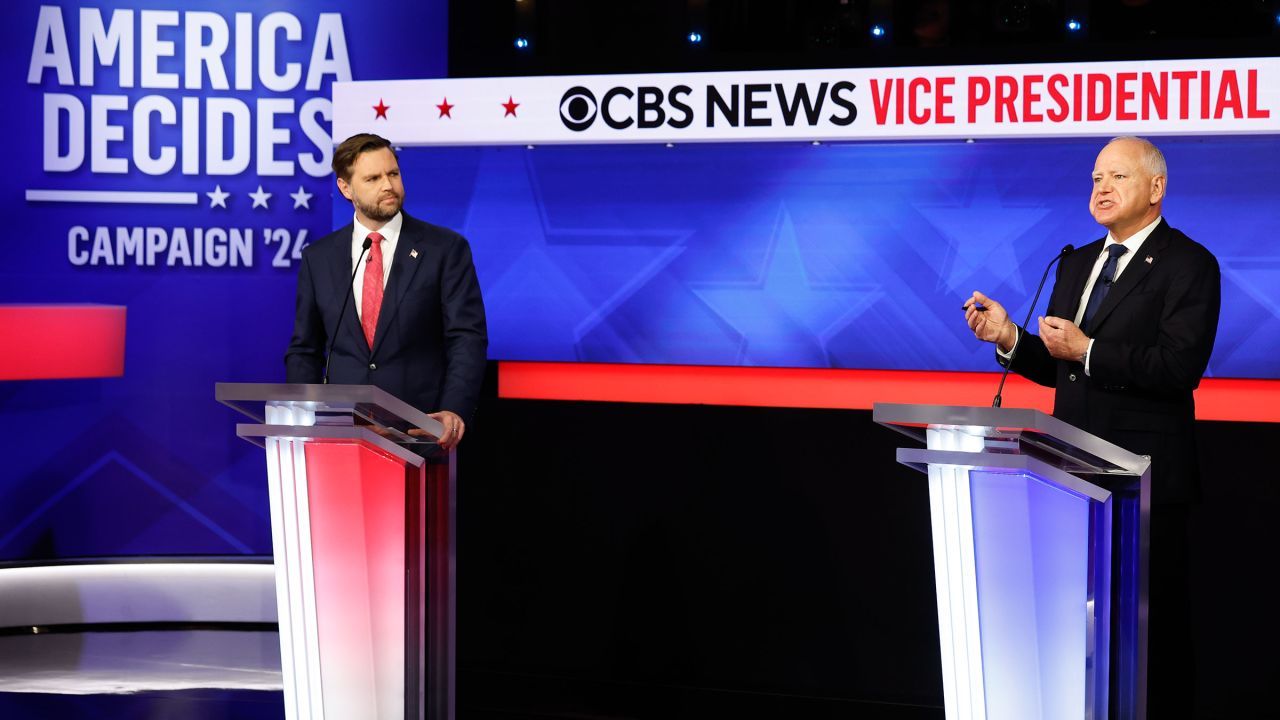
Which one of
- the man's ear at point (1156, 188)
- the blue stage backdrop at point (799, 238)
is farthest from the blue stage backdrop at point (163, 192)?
the man's ear at point (1156, 188)

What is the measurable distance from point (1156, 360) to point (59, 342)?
3.49 metres

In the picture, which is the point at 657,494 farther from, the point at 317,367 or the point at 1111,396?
the point at 1111,396

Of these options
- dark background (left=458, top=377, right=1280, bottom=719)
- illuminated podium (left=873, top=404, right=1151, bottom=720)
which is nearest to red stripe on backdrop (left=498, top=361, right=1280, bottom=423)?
dark background (left=458, top=377, right=1280, bottom=719)

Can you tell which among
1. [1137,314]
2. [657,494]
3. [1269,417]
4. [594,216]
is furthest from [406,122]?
[1269,417]

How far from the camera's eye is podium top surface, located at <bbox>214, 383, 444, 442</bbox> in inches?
87.7

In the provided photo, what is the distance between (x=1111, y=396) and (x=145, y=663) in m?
3.19

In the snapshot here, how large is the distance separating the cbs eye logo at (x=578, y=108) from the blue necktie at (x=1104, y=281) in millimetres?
1985

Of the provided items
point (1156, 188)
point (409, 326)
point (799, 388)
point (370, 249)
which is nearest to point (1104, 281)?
point (1156, 188)

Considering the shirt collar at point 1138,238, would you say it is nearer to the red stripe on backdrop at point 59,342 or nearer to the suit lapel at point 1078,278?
the suit lapel at point 1078,278

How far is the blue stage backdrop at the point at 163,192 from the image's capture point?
4.66m

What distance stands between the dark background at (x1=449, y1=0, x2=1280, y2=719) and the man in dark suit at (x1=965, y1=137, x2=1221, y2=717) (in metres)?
1.08

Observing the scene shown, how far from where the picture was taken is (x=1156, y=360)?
2455mm

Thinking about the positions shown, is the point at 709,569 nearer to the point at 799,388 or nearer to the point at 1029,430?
the point at 799,388

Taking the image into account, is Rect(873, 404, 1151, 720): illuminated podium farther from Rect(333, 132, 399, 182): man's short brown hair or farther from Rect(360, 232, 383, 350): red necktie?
Rect(333, 132, 399, 182): man's short brown hair
